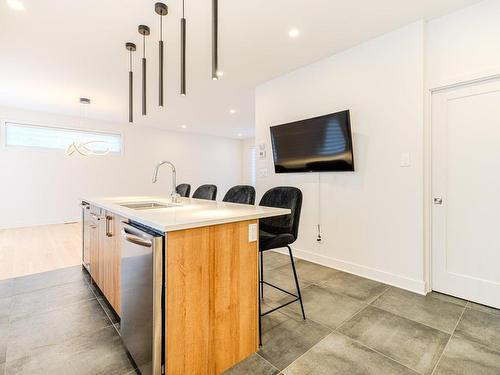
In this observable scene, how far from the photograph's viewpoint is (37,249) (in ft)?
13.0

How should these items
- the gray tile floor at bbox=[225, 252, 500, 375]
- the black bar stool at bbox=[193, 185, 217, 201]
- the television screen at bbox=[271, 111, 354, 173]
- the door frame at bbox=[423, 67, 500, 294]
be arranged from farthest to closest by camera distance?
the black bar stool at bbox=[193, 185, 217, 201] < the television screen at bbox=[271, 111, 354, 173] < the door frame at bbox=[423, 67, 500, 294] < the gray tile floor at bbox=[225, 252, 500, 375]

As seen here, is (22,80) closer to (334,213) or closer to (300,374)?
(334,213)

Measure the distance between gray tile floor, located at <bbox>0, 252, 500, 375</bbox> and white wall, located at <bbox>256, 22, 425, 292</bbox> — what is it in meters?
0.41

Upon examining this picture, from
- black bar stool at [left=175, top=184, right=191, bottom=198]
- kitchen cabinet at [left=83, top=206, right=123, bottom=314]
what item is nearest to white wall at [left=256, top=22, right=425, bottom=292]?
black bar stool at [left=175, top=184, right=191, bottom=198]

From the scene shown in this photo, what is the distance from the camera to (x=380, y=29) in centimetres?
259

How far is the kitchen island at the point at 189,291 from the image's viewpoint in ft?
4.00

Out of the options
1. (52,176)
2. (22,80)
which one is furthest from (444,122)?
(52,176)

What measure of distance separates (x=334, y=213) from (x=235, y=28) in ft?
7.74

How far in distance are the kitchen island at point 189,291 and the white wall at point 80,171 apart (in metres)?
5.57

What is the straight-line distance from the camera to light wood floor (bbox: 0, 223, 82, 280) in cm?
315

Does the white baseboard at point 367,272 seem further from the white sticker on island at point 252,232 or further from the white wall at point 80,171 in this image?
the white wall at point 80,171

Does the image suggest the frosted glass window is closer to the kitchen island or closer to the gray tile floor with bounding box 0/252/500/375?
the gray tile floor with bounding box 0/252/500/375

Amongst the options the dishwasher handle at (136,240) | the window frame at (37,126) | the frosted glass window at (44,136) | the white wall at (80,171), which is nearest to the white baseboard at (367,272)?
the dishwasher handle at (136,240)

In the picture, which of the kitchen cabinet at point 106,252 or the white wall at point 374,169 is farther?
the white wall at point 374,169
